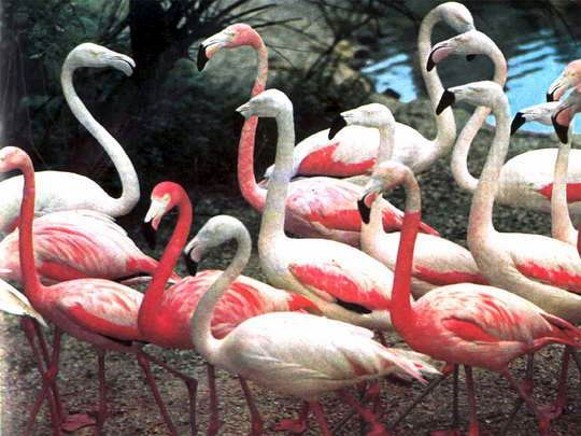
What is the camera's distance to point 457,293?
3059 millimetres

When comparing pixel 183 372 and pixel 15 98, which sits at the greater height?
→ pixel 15 98

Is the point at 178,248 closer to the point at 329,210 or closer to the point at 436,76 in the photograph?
the point at 329,210

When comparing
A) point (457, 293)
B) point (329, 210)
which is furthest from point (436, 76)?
point (457, 293)

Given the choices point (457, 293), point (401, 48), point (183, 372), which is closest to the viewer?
point (457, 293)

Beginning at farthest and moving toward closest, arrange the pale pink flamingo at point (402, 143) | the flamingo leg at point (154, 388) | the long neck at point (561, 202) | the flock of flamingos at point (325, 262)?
1. the pale pink flamingo at point (402, 143)
2. the long neck at point (561, 202)
3. the flamingo leg at point (154, 388)
4. the flock of flamingos at point (325, 262)

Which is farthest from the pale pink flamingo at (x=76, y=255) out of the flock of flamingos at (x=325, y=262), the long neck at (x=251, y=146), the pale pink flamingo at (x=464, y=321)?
the pale pink flamingo at (x=464, y=321)

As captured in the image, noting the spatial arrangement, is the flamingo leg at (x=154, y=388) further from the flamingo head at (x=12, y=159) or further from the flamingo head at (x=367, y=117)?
the flamingo head at (x=367, y=117)

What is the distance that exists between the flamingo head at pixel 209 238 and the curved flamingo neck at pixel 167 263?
158 mm

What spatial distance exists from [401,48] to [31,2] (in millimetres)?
1116

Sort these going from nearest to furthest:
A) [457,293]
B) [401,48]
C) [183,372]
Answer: [457,293] < [183,372] < [401,48]

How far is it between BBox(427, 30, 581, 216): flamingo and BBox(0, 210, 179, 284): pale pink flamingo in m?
0.99

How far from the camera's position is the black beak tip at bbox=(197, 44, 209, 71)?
3.39 metres

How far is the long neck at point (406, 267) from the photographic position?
3.03m

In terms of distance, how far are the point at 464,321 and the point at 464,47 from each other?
0.85 metres
